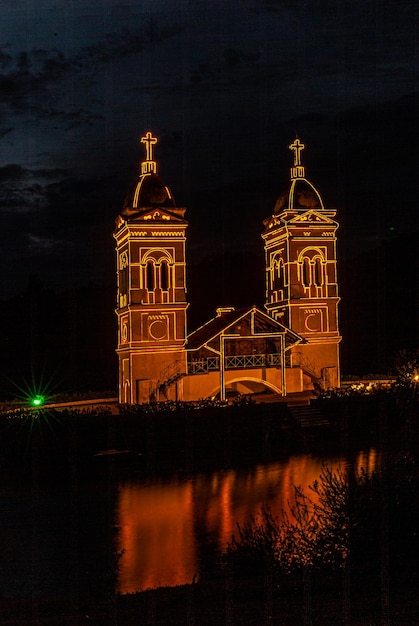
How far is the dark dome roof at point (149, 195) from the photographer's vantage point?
33.3m

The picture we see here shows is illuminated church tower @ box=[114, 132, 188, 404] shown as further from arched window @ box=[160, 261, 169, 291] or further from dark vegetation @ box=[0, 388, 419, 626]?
dark vegetation @ box=[0, 388, 419, 626]

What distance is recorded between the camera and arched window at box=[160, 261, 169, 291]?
33.5 metres

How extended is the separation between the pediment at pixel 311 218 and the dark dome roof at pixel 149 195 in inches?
214

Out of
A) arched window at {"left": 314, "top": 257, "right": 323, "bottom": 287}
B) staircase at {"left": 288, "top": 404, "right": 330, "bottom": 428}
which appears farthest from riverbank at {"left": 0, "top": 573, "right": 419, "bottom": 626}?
arched window at {"left": 314, "top": 257, "right": 323, "bottom": 287}

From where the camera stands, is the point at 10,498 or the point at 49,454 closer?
the point at 10,498

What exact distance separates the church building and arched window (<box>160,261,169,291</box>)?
4cm

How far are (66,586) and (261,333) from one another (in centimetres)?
1989

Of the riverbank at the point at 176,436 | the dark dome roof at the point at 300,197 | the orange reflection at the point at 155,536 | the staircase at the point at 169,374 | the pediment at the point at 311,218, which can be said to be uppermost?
the dark dome roof at the point at 300,197

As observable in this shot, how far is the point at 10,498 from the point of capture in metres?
21.2

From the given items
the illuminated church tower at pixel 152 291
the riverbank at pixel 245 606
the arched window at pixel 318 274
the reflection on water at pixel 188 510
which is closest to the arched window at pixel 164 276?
the illuminated church tower at pixel 152 291

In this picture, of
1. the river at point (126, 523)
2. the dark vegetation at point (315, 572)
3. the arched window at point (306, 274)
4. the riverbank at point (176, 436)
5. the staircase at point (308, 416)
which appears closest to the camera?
the dark vegetation at point (315, 572)

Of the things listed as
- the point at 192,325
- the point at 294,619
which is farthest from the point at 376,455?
the point at 192,325

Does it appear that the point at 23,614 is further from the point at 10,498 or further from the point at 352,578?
the point at 10,498

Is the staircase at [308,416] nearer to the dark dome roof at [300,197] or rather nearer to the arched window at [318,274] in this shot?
the arched window at [318,274]
